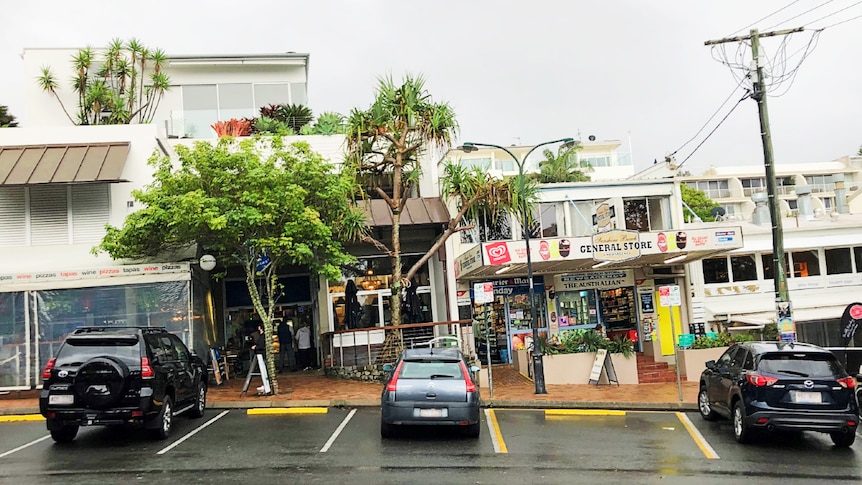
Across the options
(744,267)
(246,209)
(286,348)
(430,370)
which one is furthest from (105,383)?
(744,267)

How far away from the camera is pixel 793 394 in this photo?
10922mm

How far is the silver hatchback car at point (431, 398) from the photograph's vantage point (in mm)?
11281

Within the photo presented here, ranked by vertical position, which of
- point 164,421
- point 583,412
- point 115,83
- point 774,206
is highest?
point 115,83

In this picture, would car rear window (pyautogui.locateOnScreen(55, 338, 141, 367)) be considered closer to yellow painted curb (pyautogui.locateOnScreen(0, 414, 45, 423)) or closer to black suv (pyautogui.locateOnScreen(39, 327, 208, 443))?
black suv (pyautogui.locateOnScreen(39, 327, 208, 443))

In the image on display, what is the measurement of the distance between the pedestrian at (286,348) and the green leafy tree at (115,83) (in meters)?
10.1

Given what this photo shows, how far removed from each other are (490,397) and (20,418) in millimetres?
9786

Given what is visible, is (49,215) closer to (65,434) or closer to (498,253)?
(65,434)

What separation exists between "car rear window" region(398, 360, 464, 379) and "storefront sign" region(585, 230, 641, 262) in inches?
322

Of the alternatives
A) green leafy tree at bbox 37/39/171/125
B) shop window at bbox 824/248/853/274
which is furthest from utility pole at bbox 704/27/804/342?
green leafy tree at bbox 37/39/171/125

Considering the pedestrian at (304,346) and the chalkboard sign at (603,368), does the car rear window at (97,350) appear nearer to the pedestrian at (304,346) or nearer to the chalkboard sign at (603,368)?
the pedestrian at (304,346)

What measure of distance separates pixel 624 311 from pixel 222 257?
1337cm

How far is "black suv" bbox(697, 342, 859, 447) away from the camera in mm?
10836

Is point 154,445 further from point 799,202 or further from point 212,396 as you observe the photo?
point 799,202

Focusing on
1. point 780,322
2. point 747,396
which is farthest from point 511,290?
point 747,396
